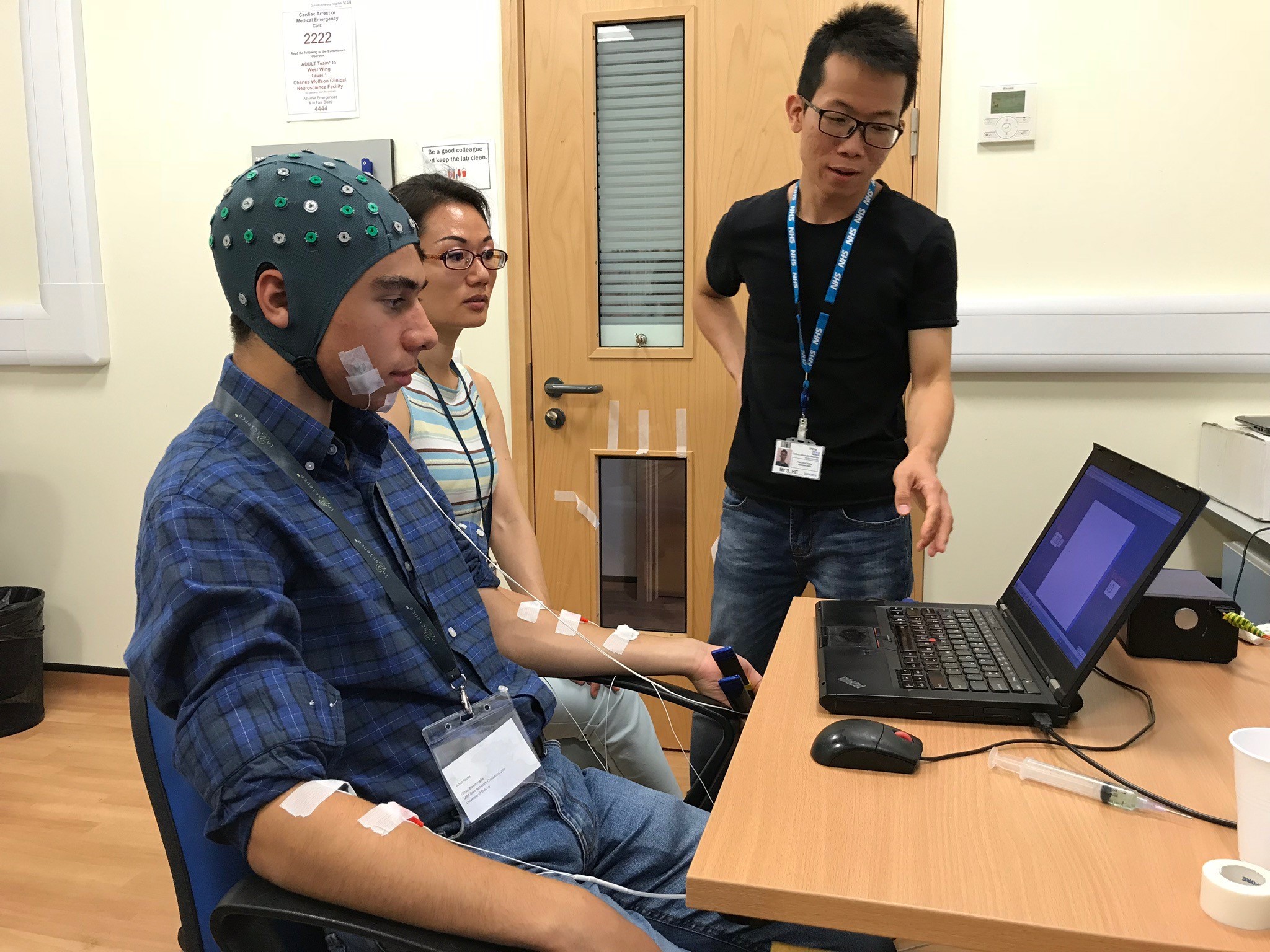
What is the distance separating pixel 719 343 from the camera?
2168mm

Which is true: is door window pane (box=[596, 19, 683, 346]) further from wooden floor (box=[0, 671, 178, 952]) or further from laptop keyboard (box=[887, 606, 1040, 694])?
wooden floor (box=[0, 671, 178, 952])

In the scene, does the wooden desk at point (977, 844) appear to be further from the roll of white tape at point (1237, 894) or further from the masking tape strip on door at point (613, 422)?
the masking tape strip on door at point (613, 422)

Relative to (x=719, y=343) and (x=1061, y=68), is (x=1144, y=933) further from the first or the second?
(x=1061, y=68)

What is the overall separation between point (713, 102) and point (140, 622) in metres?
2.09

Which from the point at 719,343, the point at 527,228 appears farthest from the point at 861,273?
the point at 527,228

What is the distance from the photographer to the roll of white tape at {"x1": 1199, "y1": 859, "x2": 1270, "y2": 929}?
714 millimetres

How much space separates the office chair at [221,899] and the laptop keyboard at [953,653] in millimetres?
605

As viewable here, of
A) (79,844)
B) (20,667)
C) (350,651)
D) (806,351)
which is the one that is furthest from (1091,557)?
(20,667)

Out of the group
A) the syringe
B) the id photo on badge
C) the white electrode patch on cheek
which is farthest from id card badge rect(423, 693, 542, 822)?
the id photo on badge

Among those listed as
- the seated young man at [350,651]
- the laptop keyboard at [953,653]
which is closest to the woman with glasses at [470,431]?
the seated young man at [350,651]

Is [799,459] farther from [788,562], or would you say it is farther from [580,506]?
[580,506]

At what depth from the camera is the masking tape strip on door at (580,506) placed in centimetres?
277

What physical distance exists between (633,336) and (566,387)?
0.24 m

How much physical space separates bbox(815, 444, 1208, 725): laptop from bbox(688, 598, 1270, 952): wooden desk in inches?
1.4
